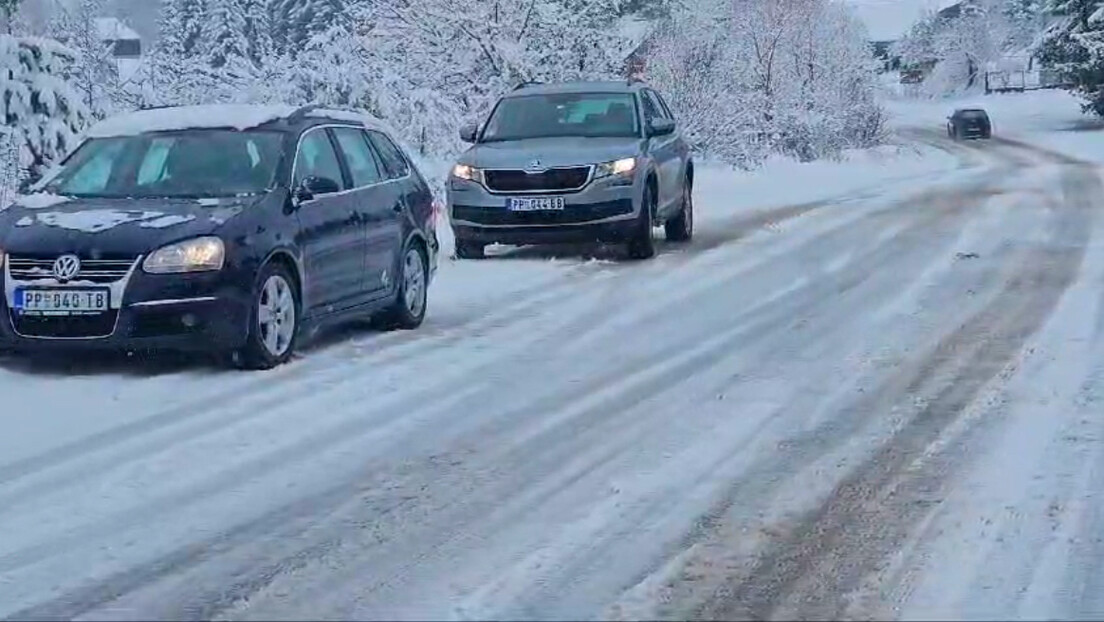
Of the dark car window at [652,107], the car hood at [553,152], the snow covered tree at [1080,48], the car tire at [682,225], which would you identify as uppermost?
the dark car window at [652,107]

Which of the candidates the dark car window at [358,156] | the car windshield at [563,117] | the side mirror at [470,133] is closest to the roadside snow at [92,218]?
the dark car window at [358,156]

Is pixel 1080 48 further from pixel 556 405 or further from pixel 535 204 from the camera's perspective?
pixel 556 405

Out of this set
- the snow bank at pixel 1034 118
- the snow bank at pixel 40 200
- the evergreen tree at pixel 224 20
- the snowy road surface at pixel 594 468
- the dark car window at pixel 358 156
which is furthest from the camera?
the evergreen tree at pixel 224 20

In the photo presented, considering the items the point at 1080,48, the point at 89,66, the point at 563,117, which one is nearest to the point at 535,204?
the point at 563,117

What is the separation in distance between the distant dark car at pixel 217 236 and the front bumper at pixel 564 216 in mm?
3850

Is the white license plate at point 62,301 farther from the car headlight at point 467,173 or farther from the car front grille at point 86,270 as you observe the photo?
the car headlight at point 467,173

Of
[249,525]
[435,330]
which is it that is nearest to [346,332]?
[435,330]

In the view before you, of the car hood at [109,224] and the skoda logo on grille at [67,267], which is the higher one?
the car hood at [109,224]

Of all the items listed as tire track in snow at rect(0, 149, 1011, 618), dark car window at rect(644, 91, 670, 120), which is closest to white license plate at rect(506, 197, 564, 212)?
dark car window at rect(644, 91, 670, 120)

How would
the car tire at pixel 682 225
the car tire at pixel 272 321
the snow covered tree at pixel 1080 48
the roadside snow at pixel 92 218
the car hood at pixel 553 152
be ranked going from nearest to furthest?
the roadside snow at pixel 92 218 → the car tire at pixel 272 321 → the car hood at pixel 553 152 → the car tire at pixel 682 225 → the snow covered tree at pixel 1080 48

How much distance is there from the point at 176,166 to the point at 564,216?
6.02 m

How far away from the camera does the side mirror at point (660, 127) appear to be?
55.1 ft

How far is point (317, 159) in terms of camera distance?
1066 cm

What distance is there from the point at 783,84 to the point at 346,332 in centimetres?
3460
